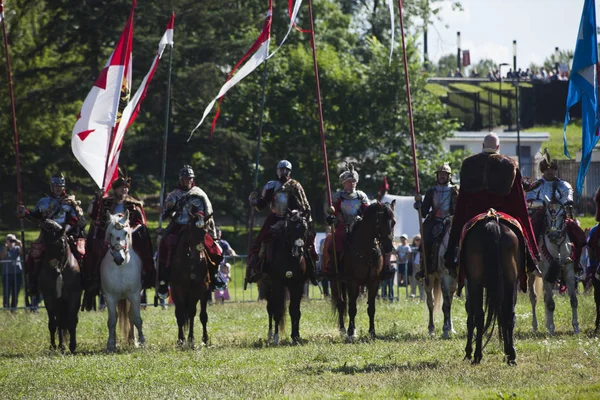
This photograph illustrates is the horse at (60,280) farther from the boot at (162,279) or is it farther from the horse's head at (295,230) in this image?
the horse's head at (295,230)

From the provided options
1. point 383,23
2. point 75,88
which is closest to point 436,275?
point 75,88

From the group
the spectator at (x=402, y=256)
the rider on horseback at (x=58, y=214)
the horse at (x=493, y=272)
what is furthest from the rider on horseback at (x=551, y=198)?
the spectator at (x=402, y=256)

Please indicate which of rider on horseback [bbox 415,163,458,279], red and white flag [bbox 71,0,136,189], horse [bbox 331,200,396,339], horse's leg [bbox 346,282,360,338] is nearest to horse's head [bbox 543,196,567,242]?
rider on horseback [bbox 415,163,458,279]

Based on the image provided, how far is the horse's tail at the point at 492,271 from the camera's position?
1306 centimetres

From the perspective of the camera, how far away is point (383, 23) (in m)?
65.2

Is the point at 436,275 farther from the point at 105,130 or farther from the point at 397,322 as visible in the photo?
the point at 105,130

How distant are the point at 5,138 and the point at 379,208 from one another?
36.4 m

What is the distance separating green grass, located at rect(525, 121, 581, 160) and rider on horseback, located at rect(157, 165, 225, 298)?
155ft

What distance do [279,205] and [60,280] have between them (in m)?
3.72

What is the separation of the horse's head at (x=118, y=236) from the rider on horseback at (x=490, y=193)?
554 centimetres

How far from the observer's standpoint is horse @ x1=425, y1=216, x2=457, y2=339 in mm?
18198

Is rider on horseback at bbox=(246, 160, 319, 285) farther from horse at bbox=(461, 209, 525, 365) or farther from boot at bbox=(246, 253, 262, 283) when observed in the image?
horse at bbox=(461, 209, 525, 365)

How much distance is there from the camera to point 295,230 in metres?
17.7

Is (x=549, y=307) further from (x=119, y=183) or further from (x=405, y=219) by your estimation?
(x=405, y=219)
